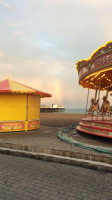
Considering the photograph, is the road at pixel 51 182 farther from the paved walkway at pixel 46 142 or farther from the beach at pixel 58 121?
the beach at pixel 58 121

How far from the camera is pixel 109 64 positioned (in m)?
8.23

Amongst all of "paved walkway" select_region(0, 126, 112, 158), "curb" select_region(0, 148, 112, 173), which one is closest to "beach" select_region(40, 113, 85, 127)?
"paved walkway" select_region(0, 126, 112, 158)

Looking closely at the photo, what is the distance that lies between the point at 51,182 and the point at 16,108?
796 cm

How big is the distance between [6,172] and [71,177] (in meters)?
1.80

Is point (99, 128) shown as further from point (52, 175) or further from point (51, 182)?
point (51, 182)

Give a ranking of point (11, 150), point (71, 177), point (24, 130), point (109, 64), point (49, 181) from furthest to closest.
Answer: point (24, 130) → point (109, 64) → point (11, 150) → point (71, 177) → point (49, 181)

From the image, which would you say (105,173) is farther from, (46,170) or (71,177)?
(46,170)

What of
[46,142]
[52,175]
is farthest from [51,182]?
[46,142]

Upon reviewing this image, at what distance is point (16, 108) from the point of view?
11250 mm

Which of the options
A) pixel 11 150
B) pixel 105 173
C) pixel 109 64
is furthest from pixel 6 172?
pixel 109 64

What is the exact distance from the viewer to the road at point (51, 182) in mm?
3281

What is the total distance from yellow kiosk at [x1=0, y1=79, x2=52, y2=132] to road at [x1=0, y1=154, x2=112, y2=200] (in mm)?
5855

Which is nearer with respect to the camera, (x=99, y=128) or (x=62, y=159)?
(x=62, y=159)

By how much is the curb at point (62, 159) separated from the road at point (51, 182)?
0.16m
